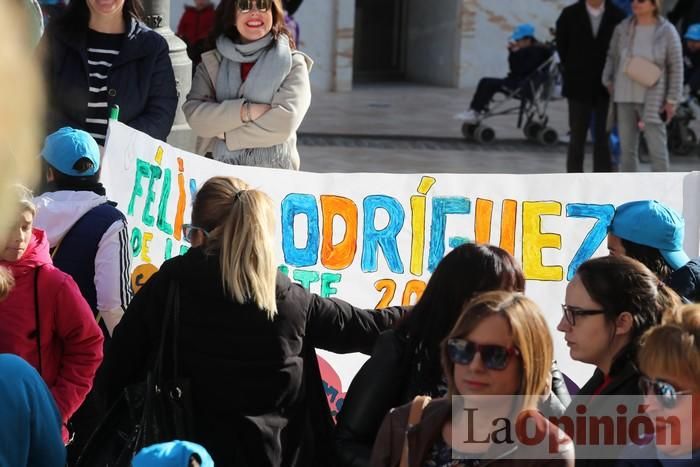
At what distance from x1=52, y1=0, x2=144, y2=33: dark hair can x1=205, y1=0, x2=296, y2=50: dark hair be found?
1.30 feet

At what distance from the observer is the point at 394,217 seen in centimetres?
437

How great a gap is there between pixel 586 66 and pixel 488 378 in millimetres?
7034

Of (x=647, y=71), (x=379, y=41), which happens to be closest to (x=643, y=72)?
(x=647, y=71)

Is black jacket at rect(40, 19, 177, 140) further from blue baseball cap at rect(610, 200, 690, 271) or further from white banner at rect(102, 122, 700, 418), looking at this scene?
blue baseball cap at rect(610, 200, 690, 271)

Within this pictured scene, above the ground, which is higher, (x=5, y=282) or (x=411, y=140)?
(x=5, y=282)

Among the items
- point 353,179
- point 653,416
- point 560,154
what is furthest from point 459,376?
point 560,154

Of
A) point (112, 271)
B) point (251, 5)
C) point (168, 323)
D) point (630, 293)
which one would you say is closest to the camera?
point (630, 293)

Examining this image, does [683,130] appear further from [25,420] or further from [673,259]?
[25,420]

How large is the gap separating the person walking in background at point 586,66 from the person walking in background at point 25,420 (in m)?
7.11

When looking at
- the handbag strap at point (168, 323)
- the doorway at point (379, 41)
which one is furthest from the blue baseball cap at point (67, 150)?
the doorway at point (379, 41)

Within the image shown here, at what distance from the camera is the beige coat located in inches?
199

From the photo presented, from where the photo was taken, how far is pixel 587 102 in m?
9.06

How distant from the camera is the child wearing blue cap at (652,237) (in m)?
3.39

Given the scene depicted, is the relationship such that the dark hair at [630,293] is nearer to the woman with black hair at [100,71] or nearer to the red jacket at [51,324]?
the red jacket at [51,324]
